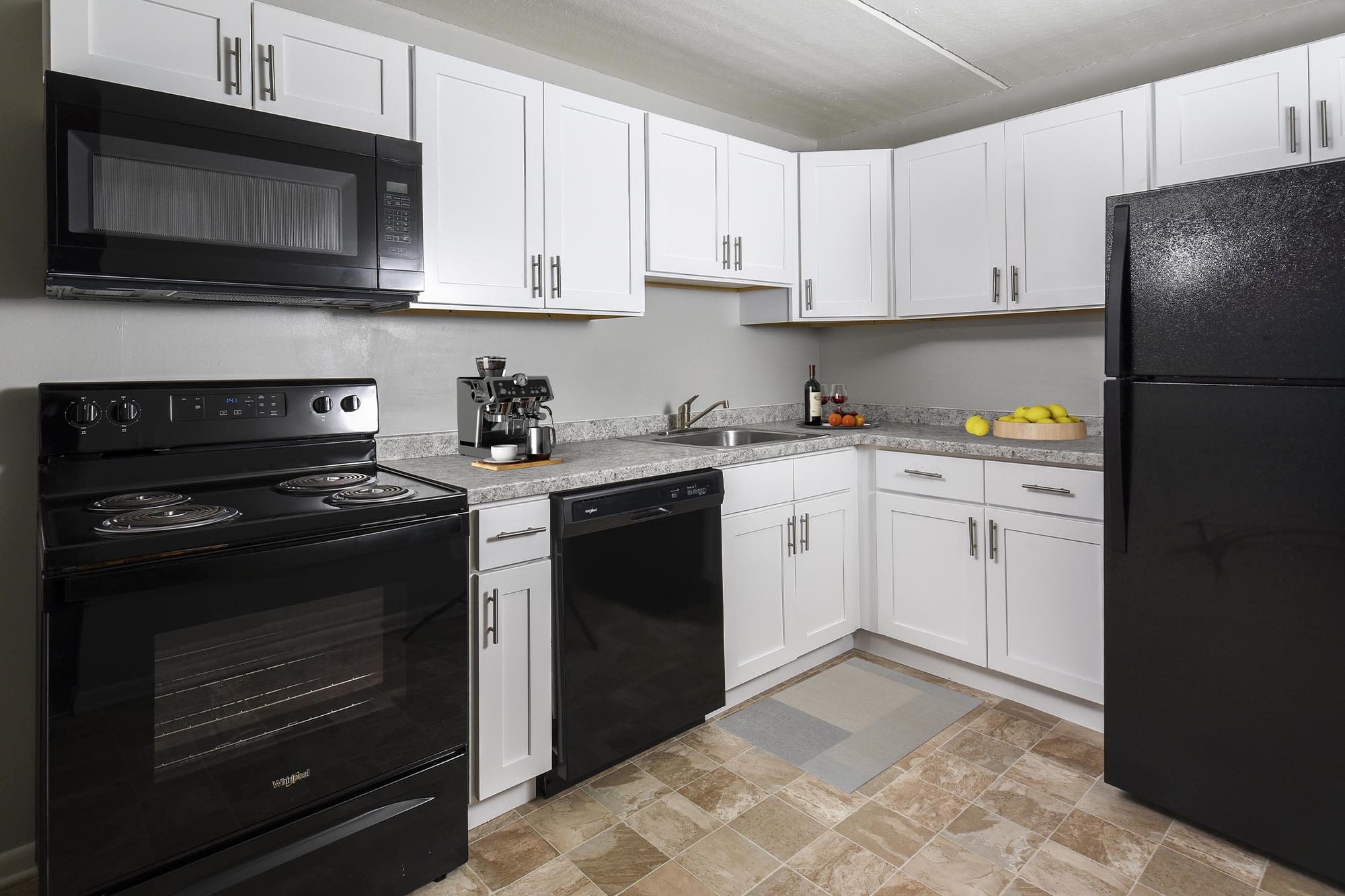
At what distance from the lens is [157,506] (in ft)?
5.47

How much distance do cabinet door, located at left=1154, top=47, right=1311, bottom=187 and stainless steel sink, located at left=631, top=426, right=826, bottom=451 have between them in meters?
1.57

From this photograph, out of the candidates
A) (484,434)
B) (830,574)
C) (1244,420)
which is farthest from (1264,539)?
(484,434)

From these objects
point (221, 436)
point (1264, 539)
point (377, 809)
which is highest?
point (221, 436)

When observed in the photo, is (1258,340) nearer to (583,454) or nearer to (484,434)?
(583,454)

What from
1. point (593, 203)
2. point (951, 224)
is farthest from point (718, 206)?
point (951, 224)

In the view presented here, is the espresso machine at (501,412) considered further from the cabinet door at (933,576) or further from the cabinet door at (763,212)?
the cabinet door at (933,576)

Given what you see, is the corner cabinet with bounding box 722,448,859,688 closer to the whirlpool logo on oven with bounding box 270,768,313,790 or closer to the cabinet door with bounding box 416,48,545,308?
the cabinet door with bounding box 416,48,545,308

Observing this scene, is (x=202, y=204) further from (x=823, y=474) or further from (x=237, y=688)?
(x=823, y=474)

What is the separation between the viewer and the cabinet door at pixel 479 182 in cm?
218

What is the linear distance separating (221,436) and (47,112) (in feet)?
2.67

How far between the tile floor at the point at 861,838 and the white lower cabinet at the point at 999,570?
0.36 metres

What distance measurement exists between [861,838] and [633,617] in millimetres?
870

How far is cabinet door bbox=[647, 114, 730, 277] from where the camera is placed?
279 cm

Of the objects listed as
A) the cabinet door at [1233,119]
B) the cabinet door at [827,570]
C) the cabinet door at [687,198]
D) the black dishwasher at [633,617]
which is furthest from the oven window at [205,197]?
the cabinet door at [1233,119]
